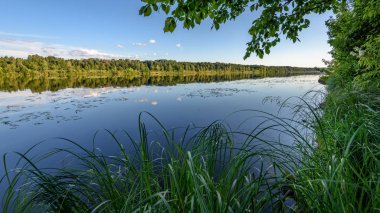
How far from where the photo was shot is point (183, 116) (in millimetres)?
16062

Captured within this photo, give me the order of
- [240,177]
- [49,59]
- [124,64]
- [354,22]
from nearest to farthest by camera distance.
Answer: [240,177] < [354,22] < [49,59] < [124,64]

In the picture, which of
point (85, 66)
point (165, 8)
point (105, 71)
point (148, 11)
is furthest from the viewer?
point (105, 71)

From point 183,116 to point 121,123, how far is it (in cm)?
454

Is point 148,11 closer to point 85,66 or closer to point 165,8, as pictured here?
point 165,8

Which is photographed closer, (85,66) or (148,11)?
(148,11)

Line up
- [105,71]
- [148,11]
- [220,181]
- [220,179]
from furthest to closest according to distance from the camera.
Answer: [105,71], [148,11], [220,179], [220,181]

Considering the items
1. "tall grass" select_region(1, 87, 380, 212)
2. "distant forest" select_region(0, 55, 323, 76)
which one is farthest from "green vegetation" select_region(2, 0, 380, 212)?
"distant forest" select_region(0, 55, 323, 76)

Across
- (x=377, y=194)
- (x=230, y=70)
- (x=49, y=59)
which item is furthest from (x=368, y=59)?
(x=230, y=70)

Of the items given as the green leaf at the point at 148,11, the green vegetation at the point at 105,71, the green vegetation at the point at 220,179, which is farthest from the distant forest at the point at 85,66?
the green leaf at the point at 148,11

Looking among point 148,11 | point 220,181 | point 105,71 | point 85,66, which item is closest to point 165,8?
point 148,11

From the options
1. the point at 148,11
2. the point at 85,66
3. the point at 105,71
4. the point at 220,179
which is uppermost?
the point at 85,66

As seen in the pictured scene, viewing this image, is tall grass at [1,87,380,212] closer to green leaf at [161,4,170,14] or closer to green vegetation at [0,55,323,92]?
green leaf at [161,4,170,14]

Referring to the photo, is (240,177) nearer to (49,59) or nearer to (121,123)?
(121,123)

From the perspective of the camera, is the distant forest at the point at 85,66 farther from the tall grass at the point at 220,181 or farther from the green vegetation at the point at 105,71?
the tall grass at the point at 220,181
